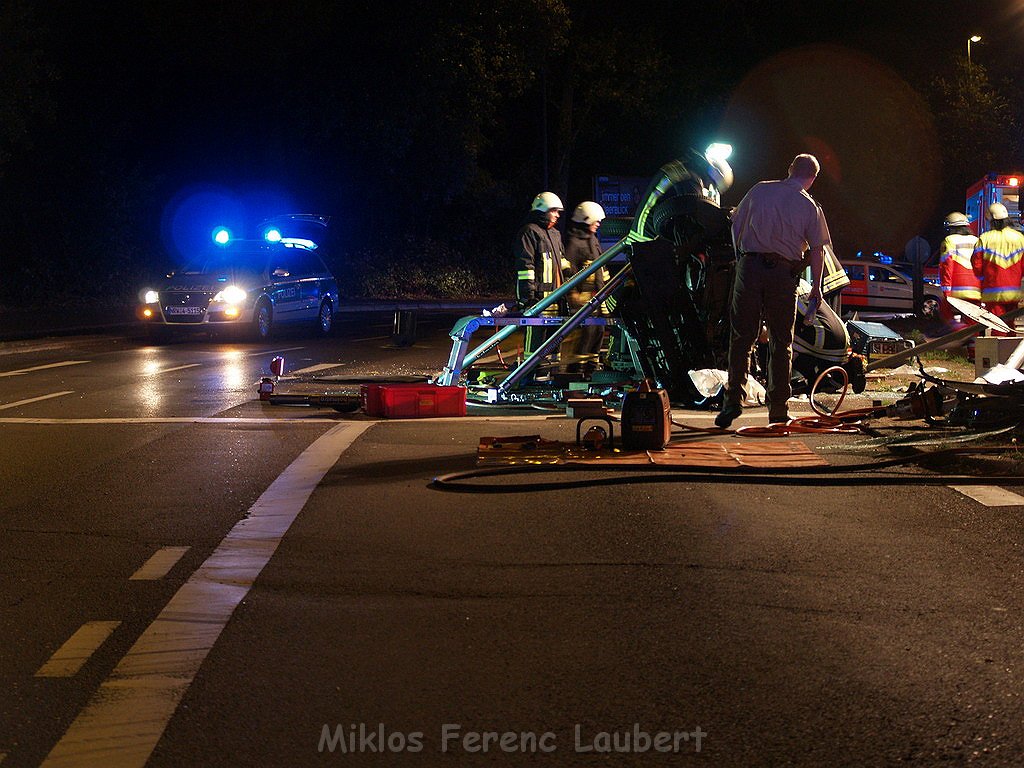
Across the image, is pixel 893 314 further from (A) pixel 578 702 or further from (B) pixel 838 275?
(A) pixel 578 702

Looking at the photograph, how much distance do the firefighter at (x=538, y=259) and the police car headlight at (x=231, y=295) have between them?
9785 millimetres

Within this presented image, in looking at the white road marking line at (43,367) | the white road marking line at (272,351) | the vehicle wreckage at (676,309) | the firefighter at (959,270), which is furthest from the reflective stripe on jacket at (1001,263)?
the white road marking line at (43,367)

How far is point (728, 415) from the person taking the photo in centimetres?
1006

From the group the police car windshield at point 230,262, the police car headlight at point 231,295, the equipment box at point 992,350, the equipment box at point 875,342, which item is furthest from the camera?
the police car windshield at point 230,262

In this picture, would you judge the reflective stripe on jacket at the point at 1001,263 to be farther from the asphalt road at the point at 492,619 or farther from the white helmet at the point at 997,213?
the asphalt road at the point at 492,619

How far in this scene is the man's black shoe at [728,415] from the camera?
10.1 m

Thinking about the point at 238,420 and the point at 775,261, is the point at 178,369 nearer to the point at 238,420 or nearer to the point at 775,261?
the point at 238,420

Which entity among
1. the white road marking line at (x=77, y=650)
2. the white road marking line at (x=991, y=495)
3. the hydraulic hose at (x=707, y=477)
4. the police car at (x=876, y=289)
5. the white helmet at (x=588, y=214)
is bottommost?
the police car at (x=876, y=289)

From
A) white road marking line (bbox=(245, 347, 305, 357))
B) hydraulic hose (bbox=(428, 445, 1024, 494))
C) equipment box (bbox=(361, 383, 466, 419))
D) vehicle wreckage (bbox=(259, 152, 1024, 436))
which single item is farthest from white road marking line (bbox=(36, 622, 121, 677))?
white road marking line (bbox=(245, 347, 305, 357))

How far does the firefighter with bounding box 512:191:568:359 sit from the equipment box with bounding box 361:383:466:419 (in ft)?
6.12

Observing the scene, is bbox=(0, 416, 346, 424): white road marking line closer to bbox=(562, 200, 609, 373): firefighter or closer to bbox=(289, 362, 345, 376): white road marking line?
bbox=(562, 200, 609, 373): firefighter

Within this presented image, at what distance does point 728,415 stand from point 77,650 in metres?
6.18

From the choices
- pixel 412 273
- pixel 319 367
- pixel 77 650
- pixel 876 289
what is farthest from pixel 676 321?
pixel 412 273

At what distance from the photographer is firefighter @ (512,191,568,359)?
1335 cm
